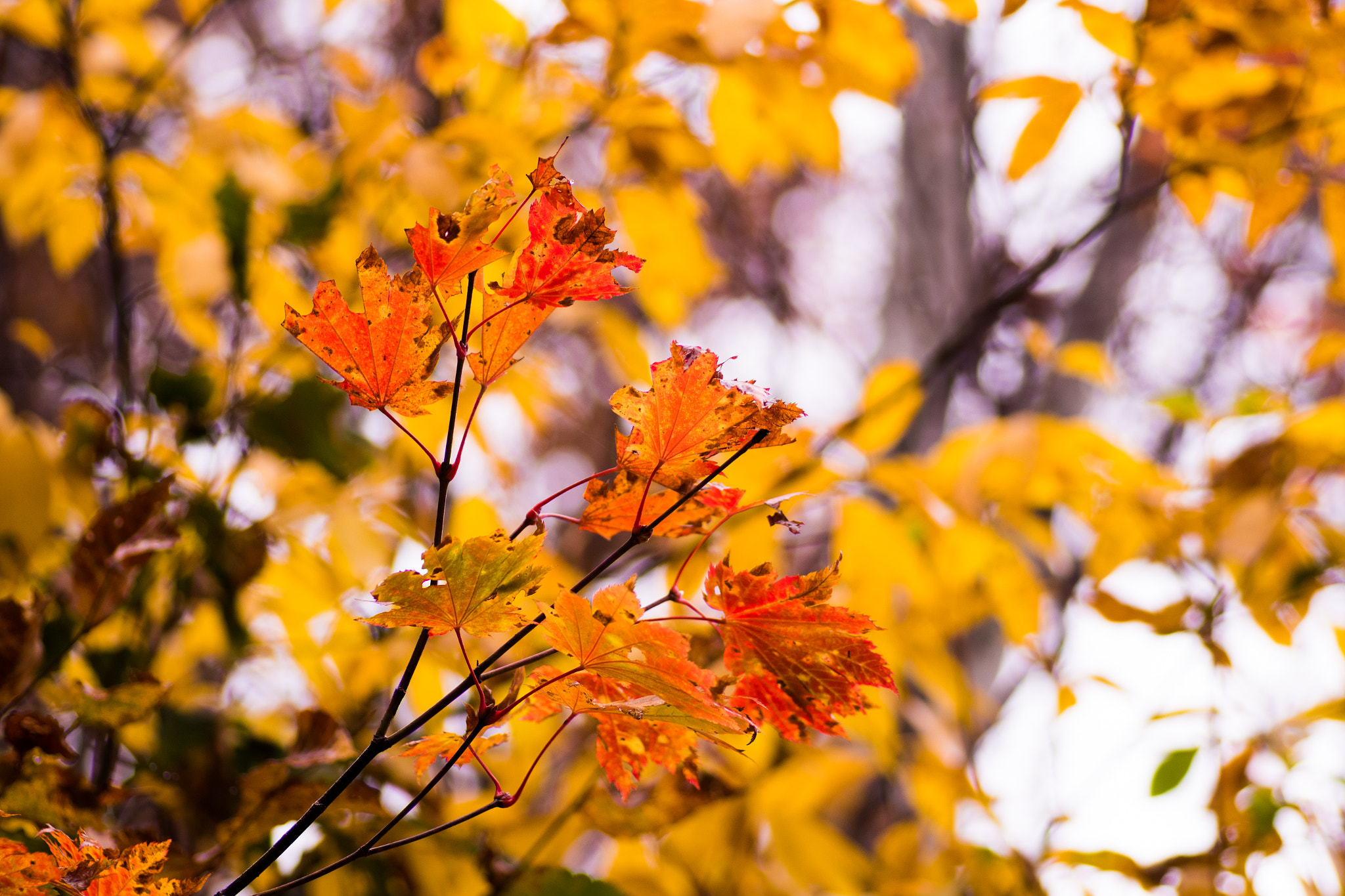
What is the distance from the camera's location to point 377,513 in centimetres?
78

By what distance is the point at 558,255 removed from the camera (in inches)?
9.8

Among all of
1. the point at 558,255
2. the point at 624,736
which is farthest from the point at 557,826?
the point at 558,255

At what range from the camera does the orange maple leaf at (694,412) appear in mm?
249

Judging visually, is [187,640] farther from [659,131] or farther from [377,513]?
[659,131]

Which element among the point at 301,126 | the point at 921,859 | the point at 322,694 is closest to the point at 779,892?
the point at 921,859

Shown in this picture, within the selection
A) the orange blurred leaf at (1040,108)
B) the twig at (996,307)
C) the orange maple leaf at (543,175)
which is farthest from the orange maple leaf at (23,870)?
the orange blurred leaf at (1040,108)

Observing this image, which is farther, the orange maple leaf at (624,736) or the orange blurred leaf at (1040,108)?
the orange blurred leaf at (1040,108)

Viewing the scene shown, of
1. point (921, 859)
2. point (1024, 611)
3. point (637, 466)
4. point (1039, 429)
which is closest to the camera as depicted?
point (637, 466)

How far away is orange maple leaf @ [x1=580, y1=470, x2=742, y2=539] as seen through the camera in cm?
28

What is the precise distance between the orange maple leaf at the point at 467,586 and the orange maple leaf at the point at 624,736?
0.10 feet

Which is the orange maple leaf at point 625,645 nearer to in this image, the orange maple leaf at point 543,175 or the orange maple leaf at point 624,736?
the orange maple leaf at point 624,736

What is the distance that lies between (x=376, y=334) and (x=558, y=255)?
2.4 inches

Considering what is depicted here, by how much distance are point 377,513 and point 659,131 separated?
44cm

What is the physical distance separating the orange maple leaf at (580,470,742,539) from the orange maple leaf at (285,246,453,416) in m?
0.07
